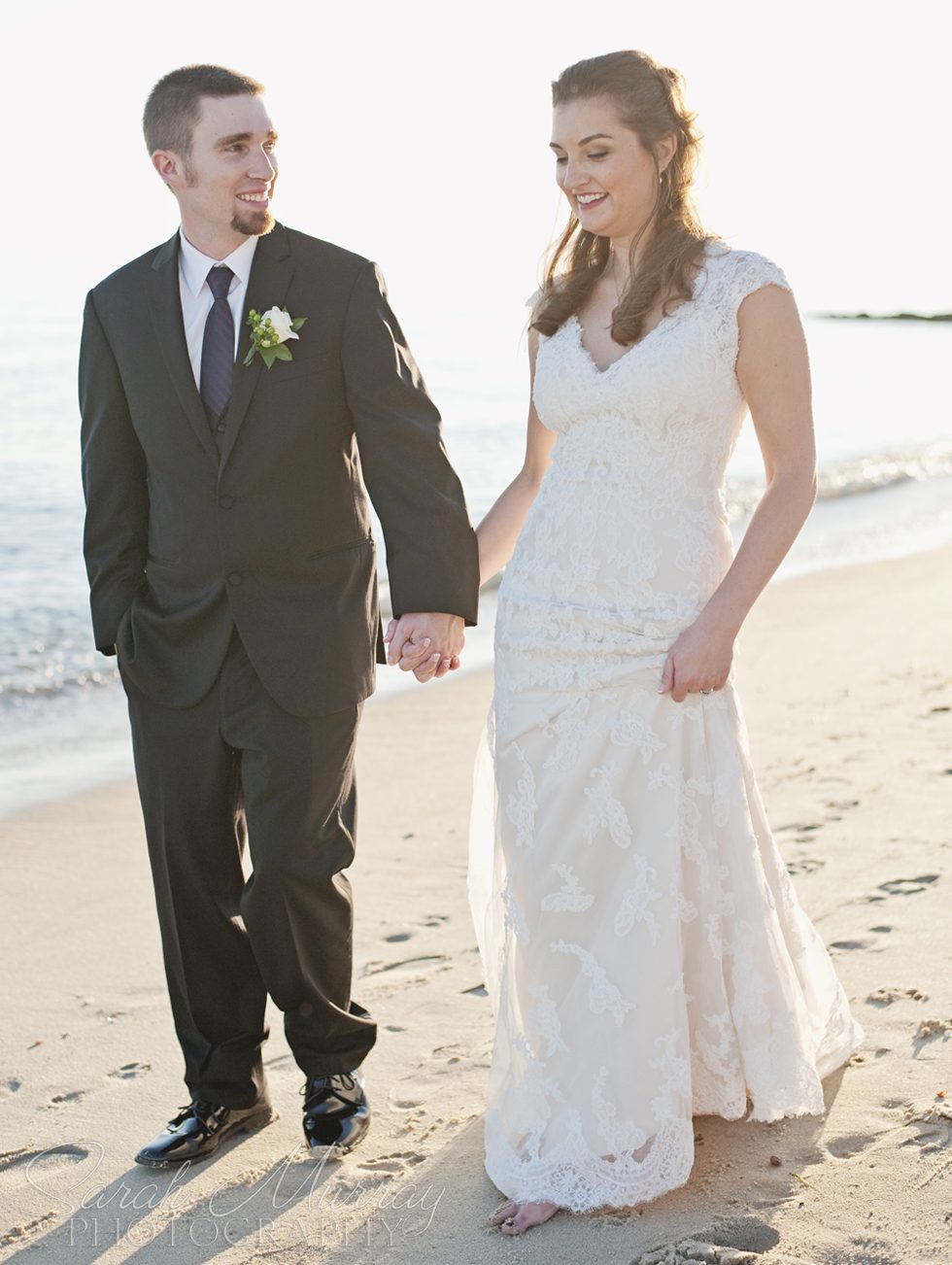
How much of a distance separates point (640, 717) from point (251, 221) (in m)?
1.36

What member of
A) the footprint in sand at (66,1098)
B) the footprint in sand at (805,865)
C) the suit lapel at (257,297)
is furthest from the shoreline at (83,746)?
the suit lapel at (257,297)

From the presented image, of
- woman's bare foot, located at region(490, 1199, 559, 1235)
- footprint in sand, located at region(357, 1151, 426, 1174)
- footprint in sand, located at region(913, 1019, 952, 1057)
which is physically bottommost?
footprint in sand, located at region(357, 1151, 426, 1174)

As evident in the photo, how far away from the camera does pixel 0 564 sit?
12062mm

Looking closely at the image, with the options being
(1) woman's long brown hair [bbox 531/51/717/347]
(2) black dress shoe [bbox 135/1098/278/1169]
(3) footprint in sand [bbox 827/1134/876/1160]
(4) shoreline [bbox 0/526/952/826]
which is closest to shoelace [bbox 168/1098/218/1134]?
(2) black dress shoe [bbox 135/1098/278/1169]

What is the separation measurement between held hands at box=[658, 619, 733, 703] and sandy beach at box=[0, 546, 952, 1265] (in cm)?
102

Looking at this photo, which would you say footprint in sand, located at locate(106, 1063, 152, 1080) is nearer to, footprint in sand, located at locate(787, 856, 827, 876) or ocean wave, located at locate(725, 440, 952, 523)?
footprint in sand, located at locate(787, 856, 827, 876)

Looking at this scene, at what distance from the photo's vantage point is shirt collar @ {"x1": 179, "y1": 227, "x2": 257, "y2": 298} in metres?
3.38

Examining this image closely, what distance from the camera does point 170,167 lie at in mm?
3293

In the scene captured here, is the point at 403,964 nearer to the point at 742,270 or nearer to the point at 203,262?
the point at 203,262

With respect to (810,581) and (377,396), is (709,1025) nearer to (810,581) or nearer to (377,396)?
(377,396)

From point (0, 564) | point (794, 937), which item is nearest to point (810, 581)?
point (0, 564)

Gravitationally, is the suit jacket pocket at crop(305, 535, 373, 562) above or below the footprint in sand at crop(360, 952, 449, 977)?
above

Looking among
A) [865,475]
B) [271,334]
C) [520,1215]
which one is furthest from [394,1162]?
[865,475]

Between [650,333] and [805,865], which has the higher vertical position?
[650,333]
